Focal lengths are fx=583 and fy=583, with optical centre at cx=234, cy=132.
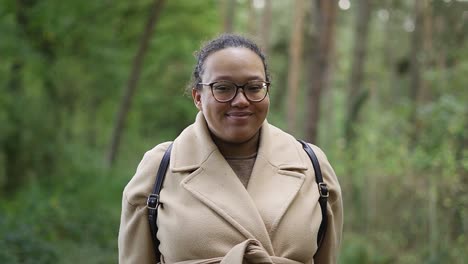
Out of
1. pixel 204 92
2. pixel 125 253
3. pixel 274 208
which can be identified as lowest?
pixel 125 253

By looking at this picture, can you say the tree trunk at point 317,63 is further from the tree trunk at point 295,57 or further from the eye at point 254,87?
the tree trunk at point 295,57

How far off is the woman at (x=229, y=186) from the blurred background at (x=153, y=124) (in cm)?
44

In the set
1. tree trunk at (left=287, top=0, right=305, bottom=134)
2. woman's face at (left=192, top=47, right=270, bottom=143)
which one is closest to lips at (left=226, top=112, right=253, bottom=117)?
woman's face at (left=192, top=47, right=270, bottom=143)

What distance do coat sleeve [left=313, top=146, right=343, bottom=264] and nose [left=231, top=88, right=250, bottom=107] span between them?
0.58 m

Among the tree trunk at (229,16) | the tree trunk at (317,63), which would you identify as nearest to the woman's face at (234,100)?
the tree trunk at (317,63)

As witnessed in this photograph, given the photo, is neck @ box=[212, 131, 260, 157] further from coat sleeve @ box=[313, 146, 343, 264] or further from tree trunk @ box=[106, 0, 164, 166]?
tree trunk @ box=[106, 0, 164, 166]

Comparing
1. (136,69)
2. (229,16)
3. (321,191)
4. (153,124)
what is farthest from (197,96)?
(229,16)

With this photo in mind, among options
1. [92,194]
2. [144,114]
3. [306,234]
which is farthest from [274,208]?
[144,114]

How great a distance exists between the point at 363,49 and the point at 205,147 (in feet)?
52.2

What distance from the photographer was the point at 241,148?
2.88 m

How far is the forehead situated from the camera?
8.69ft

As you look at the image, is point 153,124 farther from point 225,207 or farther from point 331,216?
point 225,207

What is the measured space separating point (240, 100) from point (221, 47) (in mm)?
282

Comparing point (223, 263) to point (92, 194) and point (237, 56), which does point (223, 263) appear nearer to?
point (237, 56)
